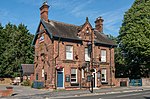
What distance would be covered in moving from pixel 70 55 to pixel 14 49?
94.0 ft

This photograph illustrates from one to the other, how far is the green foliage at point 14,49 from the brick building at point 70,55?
864 inches

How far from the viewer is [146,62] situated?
47.4 metres

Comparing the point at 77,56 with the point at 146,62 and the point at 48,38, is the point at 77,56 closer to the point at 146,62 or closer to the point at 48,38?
the point at 48,38

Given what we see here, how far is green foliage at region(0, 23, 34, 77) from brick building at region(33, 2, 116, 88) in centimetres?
2196

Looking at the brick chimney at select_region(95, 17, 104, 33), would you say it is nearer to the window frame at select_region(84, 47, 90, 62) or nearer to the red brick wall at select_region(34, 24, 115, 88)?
the red brick wall at select_region(34, 24, 115, 88)

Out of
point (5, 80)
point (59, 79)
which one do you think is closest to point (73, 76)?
point (59, 79)

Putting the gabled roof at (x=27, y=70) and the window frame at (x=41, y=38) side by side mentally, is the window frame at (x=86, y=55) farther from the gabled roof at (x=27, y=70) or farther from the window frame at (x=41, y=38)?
the gabled roof at (x=27, y=70)

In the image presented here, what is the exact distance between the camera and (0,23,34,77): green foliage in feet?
193

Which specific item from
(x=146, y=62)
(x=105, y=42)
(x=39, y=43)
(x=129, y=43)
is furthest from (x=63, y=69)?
(x=146, y=62)

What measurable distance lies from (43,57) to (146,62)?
21384 mm

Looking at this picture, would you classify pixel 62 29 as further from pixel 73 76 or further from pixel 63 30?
pixel 73 76

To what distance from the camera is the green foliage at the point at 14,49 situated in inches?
2320

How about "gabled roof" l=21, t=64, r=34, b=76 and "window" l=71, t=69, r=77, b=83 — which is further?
"gabled roof" l=21, t=64, r=34, b=76

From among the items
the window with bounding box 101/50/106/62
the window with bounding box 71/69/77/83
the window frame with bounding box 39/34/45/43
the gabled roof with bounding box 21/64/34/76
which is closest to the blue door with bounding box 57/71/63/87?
the window with bounding box 71/69/77/83
